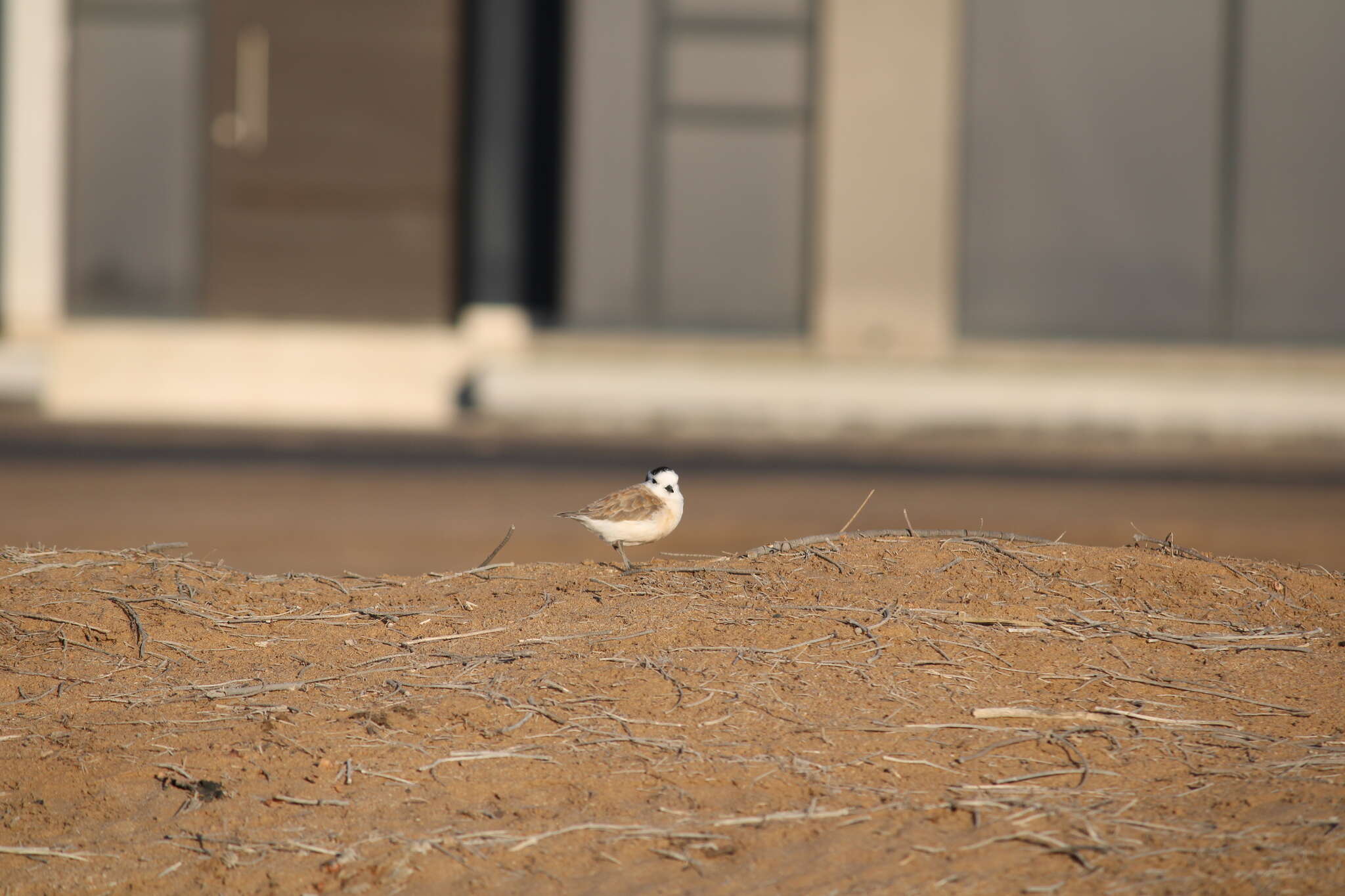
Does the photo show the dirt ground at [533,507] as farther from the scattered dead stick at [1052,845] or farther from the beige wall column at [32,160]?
the scattered dead stick at [1052,845]

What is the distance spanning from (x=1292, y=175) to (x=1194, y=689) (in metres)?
12.2

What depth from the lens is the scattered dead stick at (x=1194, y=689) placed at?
13.4ft

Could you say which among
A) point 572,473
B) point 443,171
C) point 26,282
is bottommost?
point 572,473

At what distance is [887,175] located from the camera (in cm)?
1457

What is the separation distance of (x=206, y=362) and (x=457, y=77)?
12.7ft

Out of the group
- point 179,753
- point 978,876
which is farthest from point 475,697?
point 978,876

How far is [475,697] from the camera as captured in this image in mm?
4129

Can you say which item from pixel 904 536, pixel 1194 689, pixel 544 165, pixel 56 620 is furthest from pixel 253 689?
pixel 544 165

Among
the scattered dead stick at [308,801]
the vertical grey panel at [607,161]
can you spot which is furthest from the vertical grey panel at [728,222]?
the scattered dead stick at [308,801]

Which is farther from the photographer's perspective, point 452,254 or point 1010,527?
point 452,254

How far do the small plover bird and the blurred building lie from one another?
342 inches

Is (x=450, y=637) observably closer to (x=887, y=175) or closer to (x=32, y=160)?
(x=887, y=175)

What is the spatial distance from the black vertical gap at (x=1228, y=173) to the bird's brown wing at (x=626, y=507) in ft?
36.9

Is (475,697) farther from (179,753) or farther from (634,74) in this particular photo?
(634,74)
